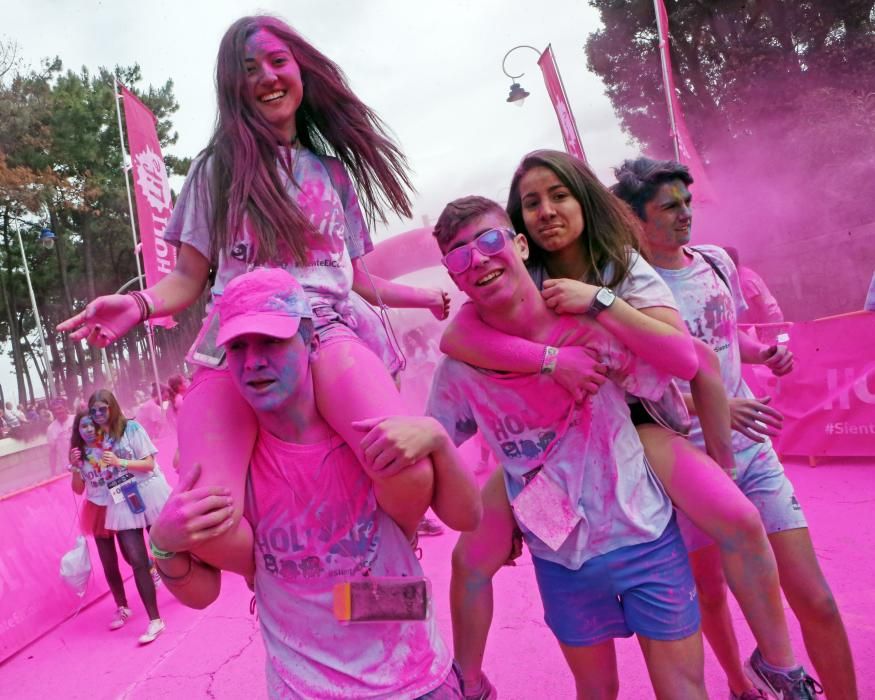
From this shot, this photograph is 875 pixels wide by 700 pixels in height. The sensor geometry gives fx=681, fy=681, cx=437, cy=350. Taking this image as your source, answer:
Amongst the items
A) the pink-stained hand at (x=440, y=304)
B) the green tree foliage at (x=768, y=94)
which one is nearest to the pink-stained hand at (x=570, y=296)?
the pink-stained hand at (x=440, y=304)

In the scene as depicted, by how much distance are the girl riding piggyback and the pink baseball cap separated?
0.45 ft

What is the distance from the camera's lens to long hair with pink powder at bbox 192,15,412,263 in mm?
1717

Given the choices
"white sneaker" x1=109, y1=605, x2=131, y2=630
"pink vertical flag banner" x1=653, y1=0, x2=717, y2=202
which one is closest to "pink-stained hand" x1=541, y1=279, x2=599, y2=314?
"white sneaker" x1=109, y1=605, x2=131, y2=630

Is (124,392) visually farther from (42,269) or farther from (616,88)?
(616,88)

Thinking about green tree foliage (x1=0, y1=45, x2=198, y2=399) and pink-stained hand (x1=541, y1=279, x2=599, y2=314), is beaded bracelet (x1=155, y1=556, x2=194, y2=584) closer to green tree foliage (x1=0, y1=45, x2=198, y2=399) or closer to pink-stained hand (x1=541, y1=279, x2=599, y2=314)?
pink-stained hand (x1=541, y1=279, x2=599, y2=314)

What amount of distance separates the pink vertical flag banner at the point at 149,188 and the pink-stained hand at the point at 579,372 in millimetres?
8282

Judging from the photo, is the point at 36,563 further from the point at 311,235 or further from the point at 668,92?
the point at 668,92

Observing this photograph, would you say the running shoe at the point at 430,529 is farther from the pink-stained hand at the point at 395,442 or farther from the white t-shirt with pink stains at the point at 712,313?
the pink-stained hand at the point at 395,442

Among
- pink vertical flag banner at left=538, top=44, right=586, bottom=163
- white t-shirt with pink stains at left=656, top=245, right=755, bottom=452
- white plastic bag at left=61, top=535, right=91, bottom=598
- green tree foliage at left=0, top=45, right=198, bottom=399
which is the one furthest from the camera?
green tree foliage at left=0, top=45, right=198, bottom=399

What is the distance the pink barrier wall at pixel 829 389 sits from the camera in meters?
6.06

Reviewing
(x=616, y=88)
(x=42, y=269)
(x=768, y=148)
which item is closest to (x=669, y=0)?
(x=616, y=88)

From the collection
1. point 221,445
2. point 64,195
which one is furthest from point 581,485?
point 64,195

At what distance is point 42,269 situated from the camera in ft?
101

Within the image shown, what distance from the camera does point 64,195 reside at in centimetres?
2616
